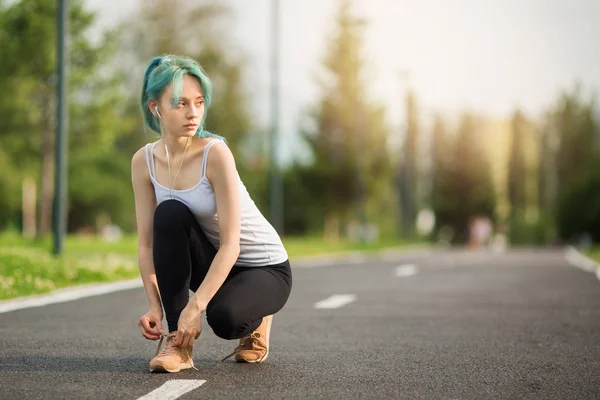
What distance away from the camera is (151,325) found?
611 centimetres

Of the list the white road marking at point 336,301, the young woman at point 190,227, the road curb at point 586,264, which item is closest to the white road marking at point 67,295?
the white road marking at point 336,301

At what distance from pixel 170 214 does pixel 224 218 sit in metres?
0.31

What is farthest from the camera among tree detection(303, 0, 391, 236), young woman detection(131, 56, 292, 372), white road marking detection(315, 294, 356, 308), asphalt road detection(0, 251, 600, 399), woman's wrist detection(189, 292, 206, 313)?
tree detection(303, 0, 391, 236)

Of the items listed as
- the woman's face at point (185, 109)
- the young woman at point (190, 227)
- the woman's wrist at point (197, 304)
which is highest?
the woman's face at point (185, 109)

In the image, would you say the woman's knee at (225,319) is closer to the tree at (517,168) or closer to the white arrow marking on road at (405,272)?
the white arrow marking on road at (405,272)

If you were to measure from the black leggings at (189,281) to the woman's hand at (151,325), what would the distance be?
115 mm

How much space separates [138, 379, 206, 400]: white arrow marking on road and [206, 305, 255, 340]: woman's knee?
38cm

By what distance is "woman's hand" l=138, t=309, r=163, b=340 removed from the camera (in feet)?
19.8

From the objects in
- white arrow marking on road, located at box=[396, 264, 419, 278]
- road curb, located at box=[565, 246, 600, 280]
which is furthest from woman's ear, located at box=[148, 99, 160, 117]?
road curb, located at box=[565, 246, 600, 280]

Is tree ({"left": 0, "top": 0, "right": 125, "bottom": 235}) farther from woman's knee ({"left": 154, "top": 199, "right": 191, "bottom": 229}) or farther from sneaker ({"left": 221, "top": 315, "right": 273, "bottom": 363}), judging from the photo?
woman's knee ({"left": 154, "top": 199, "right": 191, "bottom": 229})

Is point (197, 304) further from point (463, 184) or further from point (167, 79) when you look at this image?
point (463, 184)

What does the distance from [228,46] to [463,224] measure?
36226 millimetres

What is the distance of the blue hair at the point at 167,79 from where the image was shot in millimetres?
6051

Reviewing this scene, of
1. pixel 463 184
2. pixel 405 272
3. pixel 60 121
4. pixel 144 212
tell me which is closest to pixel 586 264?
pixel 405 272
